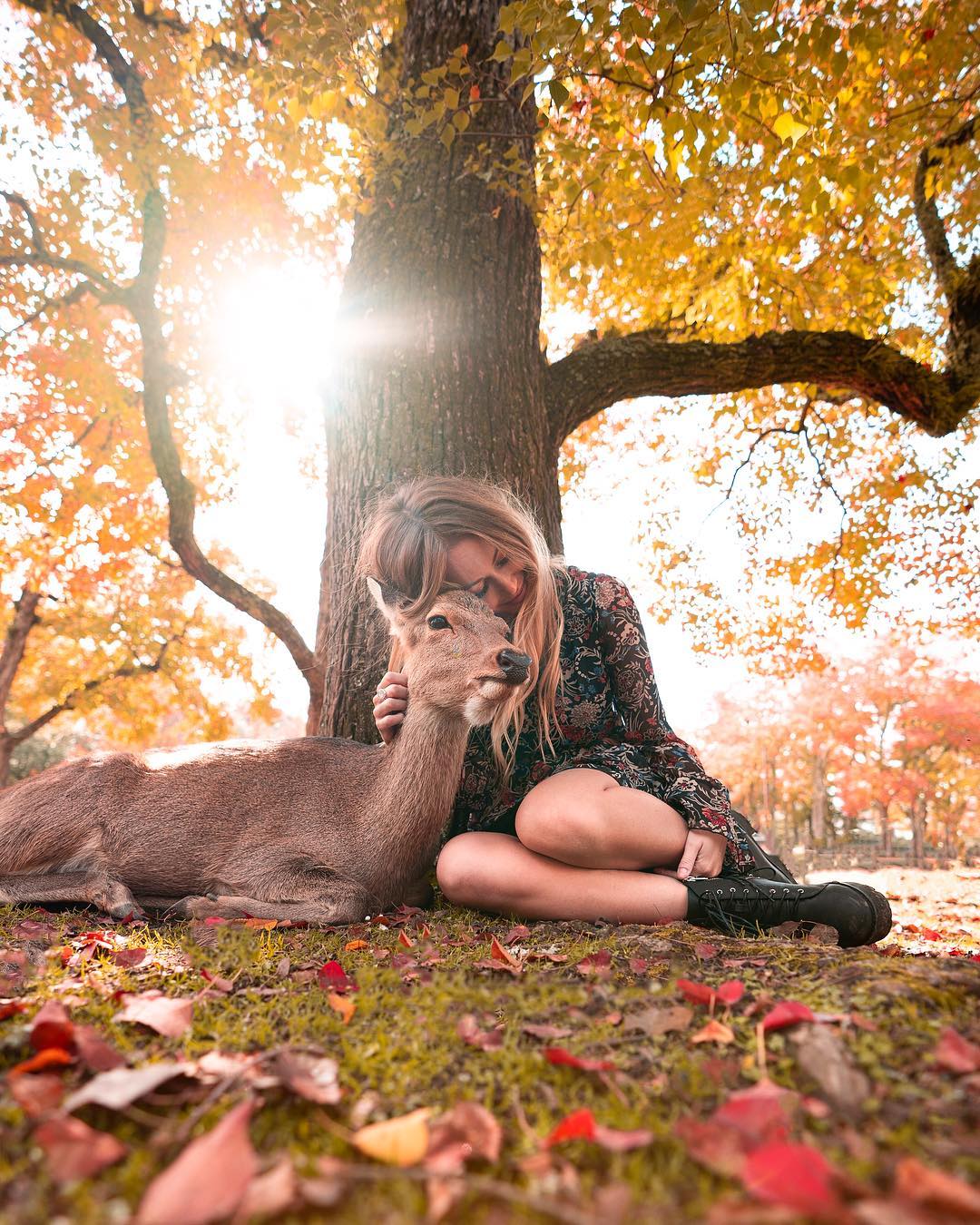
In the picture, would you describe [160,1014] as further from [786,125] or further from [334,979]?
[786,125]

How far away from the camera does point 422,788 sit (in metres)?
3.52

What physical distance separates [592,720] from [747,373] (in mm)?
3806

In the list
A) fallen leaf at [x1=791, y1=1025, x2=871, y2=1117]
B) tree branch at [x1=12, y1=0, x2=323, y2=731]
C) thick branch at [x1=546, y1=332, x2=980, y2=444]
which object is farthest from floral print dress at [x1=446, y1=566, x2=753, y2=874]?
tree branch at [x1=12, y1=0, x2=323, y2=731]

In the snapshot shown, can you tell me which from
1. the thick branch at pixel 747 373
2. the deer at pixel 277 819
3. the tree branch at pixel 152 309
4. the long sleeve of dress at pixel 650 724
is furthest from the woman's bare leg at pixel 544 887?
the tree branch at pixel 152 309

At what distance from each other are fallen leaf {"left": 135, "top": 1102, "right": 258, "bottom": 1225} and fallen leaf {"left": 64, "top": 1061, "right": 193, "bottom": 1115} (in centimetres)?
20

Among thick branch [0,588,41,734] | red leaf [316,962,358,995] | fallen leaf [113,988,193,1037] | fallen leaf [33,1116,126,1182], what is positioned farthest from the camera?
thick branch [0,588,41,734]

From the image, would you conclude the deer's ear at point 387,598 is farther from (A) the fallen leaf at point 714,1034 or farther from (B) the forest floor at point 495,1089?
(A) the fallen leaf at point 714,1034

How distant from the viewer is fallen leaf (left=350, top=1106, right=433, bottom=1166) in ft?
3.78

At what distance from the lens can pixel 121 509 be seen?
13.0m

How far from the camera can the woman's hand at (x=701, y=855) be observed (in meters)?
3.37

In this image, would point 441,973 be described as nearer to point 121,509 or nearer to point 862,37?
point 862,37

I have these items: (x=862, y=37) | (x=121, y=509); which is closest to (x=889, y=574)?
(x=862, y=37)

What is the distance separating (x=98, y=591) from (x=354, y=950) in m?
15.6

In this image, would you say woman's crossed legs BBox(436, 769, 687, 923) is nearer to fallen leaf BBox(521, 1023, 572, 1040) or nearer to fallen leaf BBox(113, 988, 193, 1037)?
fallen leaf BBox(521, 1023, 572, 1040)
